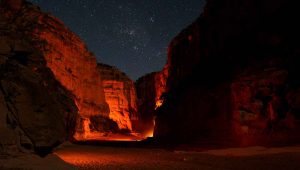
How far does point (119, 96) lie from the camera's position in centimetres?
6184

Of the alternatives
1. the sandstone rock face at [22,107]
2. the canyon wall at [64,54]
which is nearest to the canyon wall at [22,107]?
the sandstone rock face at [22,107]

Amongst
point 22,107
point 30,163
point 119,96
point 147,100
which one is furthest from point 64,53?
point 30,163

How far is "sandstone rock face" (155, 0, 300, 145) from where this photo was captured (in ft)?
64.3

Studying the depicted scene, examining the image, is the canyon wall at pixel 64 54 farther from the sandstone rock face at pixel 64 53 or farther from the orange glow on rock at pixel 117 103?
the orange glow on rock at pixel 117 103

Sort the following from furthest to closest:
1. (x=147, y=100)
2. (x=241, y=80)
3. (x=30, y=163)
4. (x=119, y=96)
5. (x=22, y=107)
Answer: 1. (x=147, y=100)
2. (x=119, y=96)
3. (x=241, y=80)
4. (x=22, y=107)
5. (x=30, y=163)

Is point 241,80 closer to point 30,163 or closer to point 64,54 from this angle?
point 30,163

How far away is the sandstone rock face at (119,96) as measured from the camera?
60438mm

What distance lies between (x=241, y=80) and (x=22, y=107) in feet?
52.6

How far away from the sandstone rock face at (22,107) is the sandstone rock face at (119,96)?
160 feet

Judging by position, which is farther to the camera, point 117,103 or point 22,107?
point 117,103

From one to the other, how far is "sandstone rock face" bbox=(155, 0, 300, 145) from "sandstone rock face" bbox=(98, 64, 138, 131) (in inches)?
1145

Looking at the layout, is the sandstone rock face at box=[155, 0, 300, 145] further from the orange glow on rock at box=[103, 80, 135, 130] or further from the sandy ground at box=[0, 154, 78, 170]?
the orange glow on rock at box=[103, 80, 135, 130]

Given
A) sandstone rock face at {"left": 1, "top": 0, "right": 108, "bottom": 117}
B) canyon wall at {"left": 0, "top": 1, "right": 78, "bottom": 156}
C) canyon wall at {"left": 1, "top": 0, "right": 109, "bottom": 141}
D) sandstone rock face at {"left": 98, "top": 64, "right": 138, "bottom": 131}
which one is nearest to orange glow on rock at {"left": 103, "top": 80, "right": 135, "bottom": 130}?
sandstone rock face at {"left": 98, "top": 64, "right": 138, "bottom": 131}

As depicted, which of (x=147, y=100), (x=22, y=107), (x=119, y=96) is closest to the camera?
(x=22, y=107)
